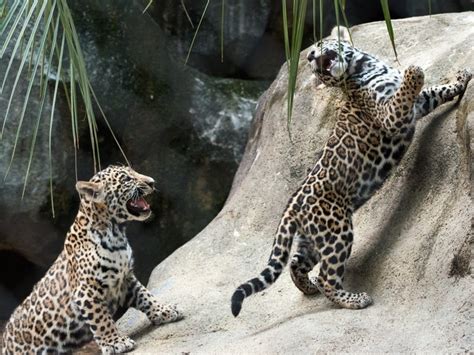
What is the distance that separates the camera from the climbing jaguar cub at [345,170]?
16.8 ft

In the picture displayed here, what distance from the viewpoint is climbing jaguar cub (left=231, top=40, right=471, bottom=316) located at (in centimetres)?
511

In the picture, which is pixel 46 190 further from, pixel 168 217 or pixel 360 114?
pixel 360 114

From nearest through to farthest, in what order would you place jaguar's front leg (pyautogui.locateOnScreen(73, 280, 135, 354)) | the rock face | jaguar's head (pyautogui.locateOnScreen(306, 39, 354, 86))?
1. the rock face
2. jaguar's head (pyautogui.locateOnScreen(306, 39, 354, 86))
3. jaguar's front leg (pyautogui.locateOnScreen(73, 280, 135, 354))

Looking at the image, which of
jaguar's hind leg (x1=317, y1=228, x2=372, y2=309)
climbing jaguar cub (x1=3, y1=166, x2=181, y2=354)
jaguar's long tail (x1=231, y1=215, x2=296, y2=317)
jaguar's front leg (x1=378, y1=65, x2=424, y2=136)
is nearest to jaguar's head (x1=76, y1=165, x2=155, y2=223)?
climbing jaguar cub (x1=3, y1=166, x2=181, y2=354)

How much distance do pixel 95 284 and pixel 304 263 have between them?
1331mm

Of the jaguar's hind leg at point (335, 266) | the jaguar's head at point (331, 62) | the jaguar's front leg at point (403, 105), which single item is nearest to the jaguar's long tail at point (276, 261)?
the jaguar's hind leg at point (335, 266)

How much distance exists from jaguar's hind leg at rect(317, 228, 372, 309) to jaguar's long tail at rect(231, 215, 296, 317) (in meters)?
0.23

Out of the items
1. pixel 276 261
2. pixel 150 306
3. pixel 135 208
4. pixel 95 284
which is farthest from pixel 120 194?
pixel 276 261

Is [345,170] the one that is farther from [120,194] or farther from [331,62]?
[120,194]

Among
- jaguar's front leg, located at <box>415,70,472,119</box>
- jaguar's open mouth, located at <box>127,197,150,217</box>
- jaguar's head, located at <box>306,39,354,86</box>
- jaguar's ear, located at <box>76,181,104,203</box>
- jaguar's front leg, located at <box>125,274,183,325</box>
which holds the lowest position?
jaguar's front leg, located at <box>125,274,183,325</box>

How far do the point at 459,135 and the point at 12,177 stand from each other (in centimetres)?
446

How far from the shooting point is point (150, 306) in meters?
5.86

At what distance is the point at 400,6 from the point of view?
9531 mm

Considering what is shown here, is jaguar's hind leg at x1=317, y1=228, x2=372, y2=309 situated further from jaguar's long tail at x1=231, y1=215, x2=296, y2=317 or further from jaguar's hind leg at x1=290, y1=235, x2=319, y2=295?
jaguar's long tail at x1=231, y1=215, x2=296, y2=317
